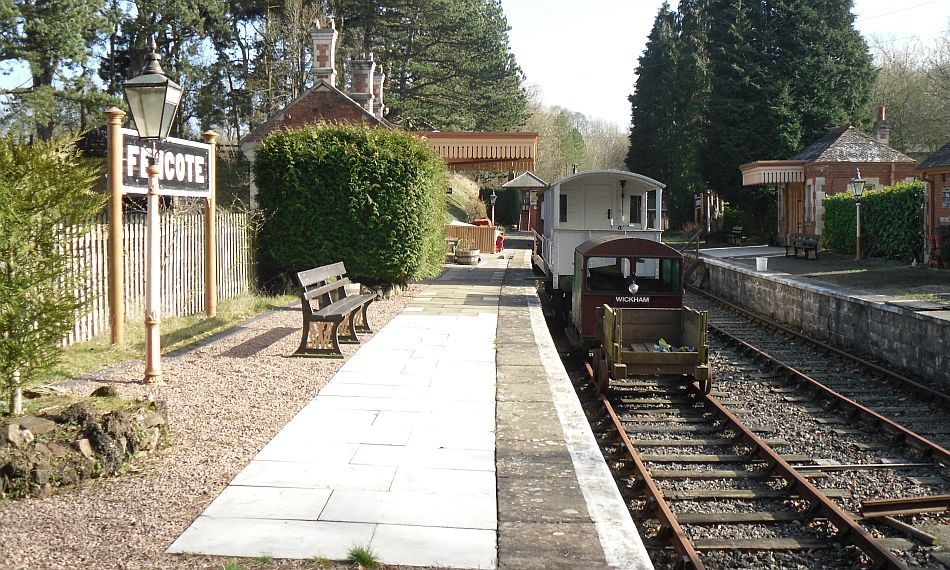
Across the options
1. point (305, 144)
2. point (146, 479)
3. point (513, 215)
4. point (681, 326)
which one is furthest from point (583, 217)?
point (513, 215)

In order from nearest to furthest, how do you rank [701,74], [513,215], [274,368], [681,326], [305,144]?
[274,368] → [681,326] → [305,144] → [701,74] → [513,215]

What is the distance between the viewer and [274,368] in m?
10.4

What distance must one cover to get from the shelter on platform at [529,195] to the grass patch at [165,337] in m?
12.0

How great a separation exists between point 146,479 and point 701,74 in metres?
52.0

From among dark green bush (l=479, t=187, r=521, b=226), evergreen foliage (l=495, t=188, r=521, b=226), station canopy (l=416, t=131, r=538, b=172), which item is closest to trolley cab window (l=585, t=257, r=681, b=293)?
station canopy (l=416, t=131, r=538, b=172)

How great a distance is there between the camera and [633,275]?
13594 millimetres

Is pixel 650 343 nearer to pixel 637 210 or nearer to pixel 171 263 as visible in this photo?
pixel 171 263

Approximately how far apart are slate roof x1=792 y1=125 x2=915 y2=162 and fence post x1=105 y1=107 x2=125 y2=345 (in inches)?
1201

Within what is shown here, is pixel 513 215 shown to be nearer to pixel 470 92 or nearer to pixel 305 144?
pixel 470 92

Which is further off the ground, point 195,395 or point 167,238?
point 167,238

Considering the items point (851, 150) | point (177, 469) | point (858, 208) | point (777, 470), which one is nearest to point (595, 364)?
point (777, 470)

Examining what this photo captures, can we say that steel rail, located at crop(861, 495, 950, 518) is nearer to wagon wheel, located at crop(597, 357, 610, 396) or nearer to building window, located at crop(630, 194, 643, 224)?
wagon wheel, located at crop(597, 357, 610, 396)

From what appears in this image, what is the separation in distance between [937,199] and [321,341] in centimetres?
1831

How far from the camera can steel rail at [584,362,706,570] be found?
18.4ft
